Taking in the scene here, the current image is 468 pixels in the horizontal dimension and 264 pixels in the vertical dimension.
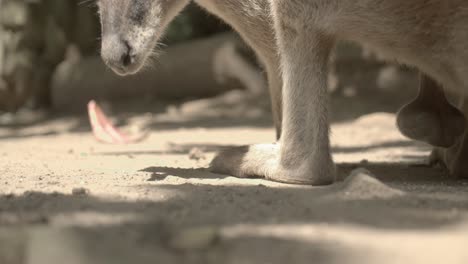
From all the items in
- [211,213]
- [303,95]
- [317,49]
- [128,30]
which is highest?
[128,30]

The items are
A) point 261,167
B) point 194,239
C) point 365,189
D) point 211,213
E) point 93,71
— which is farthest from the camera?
point 93,71

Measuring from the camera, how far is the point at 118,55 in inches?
148

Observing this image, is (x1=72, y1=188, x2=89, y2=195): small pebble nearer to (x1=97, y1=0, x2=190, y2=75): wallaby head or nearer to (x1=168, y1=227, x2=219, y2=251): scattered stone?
(x1=168, y1=227, x2=219, y2=251): scattered stone

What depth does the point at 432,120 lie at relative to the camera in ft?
11.7

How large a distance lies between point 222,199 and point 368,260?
0.96 m

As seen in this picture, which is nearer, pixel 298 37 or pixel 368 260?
pixel 368 260

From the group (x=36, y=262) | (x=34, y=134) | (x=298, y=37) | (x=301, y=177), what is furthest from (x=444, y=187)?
(x=34, y=134)

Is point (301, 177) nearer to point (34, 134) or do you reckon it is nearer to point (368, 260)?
point (368, 260)

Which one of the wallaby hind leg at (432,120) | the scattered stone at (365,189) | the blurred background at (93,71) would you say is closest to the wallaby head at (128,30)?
the wallaby hind leg at (432,120)

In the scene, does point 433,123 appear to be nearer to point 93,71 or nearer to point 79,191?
point 79,191

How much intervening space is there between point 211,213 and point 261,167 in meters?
1.08

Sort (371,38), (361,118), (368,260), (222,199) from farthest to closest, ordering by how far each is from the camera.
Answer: (361,118)
(371,38)
(222,199)
(368,260)

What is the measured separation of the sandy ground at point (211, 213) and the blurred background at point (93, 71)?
10.7 ft

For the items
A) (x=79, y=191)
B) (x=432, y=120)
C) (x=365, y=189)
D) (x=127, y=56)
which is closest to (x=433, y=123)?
(x=432, y=120)
